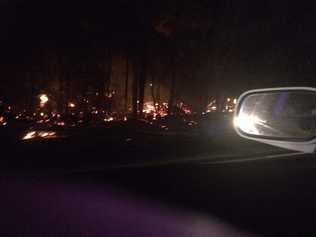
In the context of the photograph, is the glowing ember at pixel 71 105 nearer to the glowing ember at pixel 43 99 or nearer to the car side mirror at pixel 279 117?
the glowing ember at pixel 43 99

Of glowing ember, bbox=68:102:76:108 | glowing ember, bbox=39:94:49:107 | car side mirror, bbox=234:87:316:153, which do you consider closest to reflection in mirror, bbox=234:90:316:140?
car side mirror, bbox=234:87:316:153

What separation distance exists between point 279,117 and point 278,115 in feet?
0.11

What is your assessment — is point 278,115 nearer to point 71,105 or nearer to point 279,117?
point 279,117

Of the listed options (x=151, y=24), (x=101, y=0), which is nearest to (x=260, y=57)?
(x=151, y=24)

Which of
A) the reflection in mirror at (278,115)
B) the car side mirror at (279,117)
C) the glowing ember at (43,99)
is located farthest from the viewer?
the glowing ember at (43,99)

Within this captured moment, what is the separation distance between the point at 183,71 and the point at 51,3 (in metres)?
14.6

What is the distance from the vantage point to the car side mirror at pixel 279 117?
11.6 ft

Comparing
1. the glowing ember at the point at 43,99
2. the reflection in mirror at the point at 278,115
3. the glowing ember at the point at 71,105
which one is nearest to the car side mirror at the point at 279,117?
the reflection in mirror at the point at 278,115

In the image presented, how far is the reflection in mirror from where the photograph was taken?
3732 millimetres

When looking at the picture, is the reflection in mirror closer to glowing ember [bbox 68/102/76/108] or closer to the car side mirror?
the car side mirror

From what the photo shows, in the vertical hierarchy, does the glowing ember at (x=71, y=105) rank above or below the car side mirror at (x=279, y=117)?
below

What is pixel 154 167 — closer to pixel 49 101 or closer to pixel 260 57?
pixel 260 57

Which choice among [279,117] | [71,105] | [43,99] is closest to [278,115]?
[279,117]

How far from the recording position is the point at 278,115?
4.07 metres
